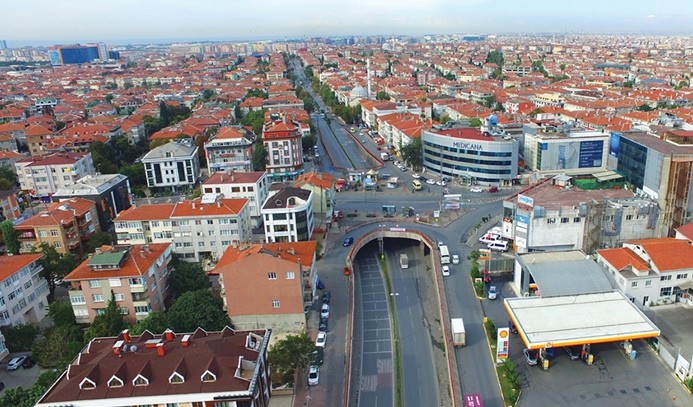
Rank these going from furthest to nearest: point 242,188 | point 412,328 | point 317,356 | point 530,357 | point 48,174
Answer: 1. point 48,174
2. point 242,188
3. point 412,328
4. point 317,356
5. point 530,357

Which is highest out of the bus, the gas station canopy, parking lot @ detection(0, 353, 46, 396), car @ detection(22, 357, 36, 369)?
the gas station canopy

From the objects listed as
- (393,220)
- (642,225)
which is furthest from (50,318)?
(642,225)

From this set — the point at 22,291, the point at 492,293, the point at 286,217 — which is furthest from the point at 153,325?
the point at 492,293

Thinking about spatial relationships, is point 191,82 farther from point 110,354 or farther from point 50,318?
point 110,354

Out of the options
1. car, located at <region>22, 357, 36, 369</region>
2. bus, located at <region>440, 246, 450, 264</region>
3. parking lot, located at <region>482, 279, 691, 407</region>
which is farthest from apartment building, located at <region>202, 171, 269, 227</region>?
parking lot, located at <region>482, 279, 691, 407</region>

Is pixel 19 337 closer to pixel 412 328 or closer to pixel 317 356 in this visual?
pixel 317 356

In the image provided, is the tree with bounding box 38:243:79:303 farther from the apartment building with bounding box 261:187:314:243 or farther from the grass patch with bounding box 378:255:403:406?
the grass patch with bounding box 378:255:403:406

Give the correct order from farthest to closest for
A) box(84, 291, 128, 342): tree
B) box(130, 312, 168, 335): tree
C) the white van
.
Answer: the white van, box(84, 291, 128, 342): tree, box(130, 312, 168, 335): tree

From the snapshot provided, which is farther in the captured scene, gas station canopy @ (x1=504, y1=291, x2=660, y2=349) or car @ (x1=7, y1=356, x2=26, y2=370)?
car @ (x1=7, y1=356, x2=26, y2=370)
